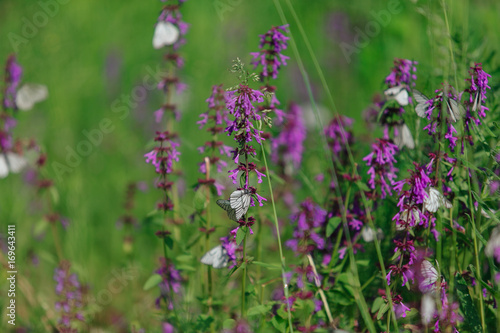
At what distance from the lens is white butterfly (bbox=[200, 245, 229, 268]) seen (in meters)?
2.26

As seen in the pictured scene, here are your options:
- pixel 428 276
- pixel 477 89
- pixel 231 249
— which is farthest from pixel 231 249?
pixel 477 89

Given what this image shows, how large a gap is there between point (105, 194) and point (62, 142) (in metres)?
0.76

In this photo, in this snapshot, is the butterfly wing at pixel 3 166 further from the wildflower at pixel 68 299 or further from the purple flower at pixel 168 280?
the purple flower at pixel 168 280

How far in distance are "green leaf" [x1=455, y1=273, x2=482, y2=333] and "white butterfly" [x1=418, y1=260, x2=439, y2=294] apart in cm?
16

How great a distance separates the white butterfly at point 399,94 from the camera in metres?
2.26

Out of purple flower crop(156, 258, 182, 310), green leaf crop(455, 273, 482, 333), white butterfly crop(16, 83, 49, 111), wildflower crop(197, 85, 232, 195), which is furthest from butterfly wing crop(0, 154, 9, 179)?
green leaf crop(455, 273, 482, 333)

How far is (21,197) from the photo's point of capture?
4.44 meters

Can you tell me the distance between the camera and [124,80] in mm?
5750

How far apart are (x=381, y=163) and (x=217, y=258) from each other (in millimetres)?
774

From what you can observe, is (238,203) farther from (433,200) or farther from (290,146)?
(290,146)

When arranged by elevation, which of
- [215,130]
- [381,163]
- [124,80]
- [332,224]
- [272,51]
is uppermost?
[272,51]

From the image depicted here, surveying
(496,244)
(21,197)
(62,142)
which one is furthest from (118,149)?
(496,244)

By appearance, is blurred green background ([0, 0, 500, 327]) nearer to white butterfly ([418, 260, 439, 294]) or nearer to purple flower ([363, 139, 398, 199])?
purple flower ([363, 139, 398, 199])

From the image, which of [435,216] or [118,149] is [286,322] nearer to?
[435,216]
